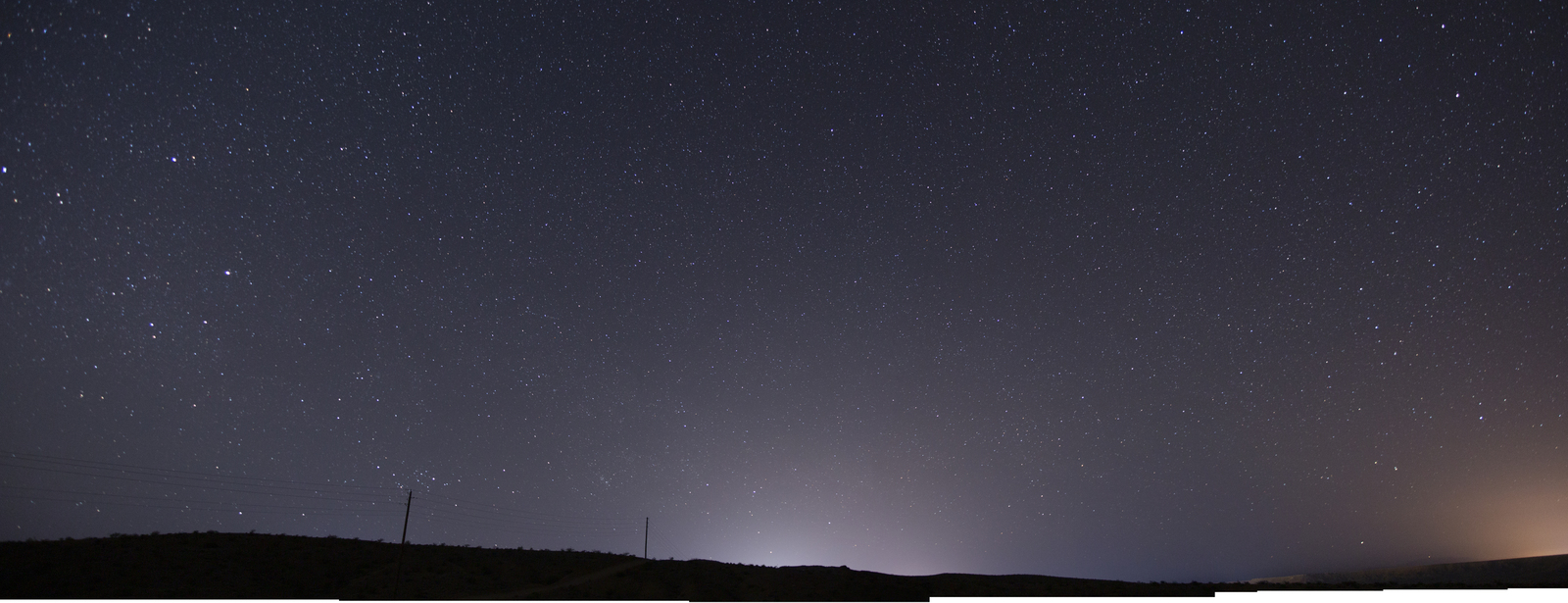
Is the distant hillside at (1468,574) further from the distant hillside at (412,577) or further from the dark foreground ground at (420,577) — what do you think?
the distant hillside at (412,577)

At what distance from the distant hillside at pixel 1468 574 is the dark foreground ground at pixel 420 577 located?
23.1 m

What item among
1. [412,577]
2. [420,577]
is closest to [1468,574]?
[420,577]

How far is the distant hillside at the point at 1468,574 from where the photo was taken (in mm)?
46656

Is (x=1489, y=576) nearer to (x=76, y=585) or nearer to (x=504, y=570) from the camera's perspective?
(x=504, y=570)

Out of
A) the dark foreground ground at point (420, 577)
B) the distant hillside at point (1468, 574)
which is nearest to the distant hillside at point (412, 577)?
the dark foreground ground at point (420, 577)

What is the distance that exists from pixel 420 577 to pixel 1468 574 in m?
67.0

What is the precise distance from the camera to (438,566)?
31984 mm

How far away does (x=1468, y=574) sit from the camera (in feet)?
173

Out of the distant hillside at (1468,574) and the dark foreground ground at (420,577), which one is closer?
the dark foreground ground at (420,577)

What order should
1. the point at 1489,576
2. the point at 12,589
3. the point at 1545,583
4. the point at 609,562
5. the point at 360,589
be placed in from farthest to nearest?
1. the point at 1489,576
2. the point at 1545,583
3. the point at 609,562
4. the point at 360,589
5. the point at 12,589

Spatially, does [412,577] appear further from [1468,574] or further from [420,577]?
[1468,574]

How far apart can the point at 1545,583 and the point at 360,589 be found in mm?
58768

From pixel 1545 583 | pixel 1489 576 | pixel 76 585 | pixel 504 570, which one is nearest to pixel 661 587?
pixel 504 570

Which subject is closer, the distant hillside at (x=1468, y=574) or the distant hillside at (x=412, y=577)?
the distant hillside at (x=412, y=577)
